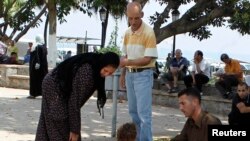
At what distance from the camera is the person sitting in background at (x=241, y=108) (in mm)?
7844

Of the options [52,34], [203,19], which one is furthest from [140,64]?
[52,34]

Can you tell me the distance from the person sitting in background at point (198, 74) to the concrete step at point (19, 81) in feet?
21.7

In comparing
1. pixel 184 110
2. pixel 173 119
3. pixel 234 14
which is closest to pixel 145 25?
pixel 184 110

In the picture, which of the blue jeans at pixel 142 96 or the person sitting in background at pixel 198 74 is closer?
the blue jeans at pixel 142 96

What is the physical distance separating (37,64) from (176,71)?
3.64 meters

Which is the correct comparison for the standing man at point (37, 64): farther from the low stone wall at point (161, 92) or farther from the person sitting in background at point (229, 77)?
the person sitting in background at point (229, 77)

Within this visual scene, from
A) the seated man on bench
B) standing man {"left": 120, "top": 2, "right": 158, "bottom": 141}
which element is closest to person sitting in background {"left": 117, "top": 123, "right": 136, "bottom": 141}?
standing man {"left": 120, "top": 2, "right": 158, "bottom": 141}

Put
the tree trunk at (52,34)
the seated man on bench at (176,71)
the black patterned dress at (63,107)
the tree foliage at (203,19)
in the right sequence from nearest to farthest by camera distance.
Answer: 1. the black patterned dress at (63,107)
2. the tree foliage at (203,19)
3. the seated man on bench at (176,71)
4. the tree trunk at (52,34)

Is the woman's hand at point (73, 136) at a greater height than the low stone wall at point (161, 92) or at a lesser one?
greater

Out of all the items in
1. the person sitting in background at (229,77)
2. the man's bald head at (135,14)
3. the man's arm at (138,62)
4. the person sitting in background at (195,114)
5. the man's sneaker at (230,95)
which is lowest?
the man's sneaker at (230,95)

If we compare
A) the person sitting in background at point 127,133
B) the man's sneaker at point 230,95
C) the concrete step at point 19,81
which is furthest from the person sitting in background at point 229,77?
the person sitting in background at point 127,133

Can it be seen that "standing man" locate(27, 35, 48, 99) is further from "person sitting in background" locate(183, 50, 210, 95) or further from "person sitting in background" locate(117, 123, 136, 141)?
"person sitting in background" locate(117, 123, 136, 141)

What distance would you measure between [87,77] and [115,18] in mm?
21255

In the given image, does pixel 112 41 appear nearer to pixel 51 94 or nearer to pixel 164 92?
pixel 164 92
